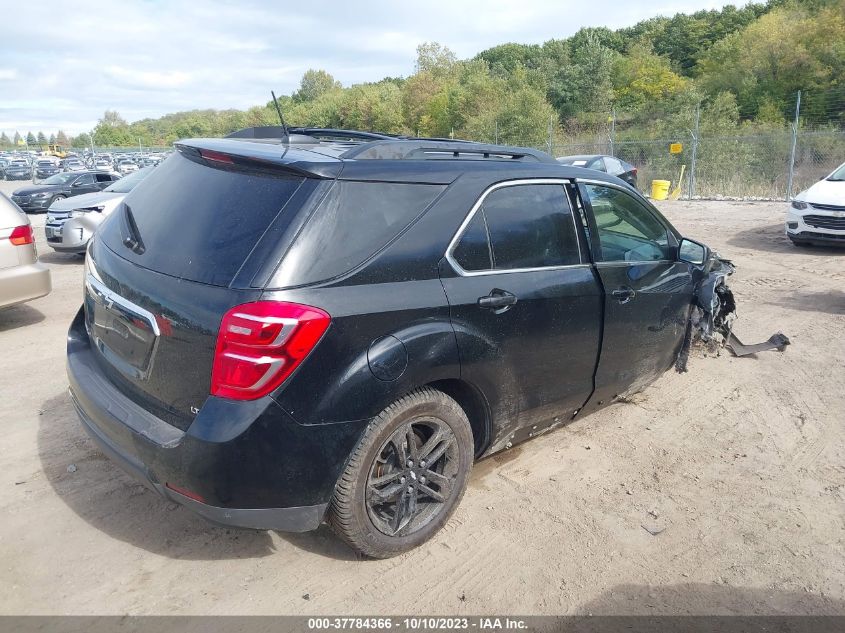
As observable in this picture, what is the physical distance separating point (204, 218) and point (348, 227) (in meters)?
0.65

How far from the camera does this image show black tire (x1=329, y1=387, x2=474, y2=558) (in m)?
2.75

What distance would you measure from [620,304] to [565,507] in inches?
48.6

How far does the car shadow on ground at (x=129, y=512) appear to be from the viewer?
3.09 meters

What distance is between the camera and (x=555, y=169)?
374cm

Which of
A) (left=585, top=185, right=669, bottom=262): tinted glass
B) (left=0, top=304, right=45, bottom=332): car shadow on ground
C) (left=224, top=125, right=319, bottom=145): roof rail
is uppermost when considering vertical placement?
Result: (left=224, top=125, right=319, bottom=145): roof rail

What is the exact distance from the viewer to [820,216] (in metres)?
10.7

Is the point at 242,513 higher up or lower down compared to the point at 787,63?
lower down

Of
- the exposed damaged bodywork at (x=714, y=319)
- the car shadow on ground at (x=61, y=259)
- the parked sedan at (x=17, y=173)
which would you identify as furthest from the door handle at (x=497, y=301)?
the parked sedan at (x=17, y=173)

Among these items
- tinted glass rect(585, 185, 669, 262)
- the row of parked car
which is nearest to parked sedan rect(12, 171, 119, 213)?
the row of parked car

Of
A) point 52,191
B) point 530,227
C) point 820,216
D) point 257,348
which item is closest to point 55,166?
point 52,191

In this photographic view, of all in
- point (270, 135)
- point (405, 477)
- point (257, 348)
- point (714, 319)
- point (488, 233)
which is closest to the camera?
point (257, 348)

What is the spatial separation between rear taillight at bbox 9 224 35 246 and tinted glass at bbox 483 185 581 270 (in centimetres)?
513

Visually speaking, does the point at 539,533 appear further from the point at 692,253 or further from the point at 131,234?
the point at 692,253

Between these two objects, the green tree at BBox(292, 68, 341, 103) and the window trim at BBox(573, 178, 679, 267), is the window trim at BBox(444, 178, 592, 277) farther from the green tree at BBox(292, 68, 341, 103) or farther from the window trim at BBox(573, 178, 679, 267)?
the green tree at BBox(292, 68, 341, 103)
